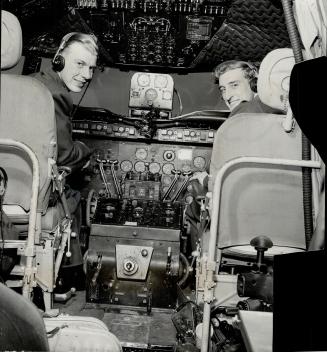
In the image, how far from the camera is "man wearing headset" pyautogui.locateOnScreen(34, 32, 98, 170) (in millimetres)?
3135

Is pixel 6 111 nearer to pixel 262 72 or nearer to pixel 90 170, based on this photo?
pixel 262 72

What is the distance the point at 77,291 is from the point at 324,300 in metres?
2.75

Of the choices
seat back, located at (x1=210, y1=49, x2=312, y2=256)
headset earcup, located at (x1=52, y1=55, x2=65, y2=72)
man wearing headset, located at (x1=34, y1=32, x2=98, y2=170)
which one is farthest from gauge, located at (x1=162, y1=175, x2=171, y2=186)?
seat back, located at (x1=210, y1=49, x2=312, y2=256)

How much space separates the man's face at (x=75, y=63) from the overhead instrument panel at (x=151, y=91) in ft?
4.82

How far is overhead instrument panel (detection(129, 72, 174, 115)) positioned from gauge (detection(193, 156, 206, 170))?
2.19ft

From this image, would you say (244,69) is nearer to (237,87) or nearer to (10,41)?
(237,87)

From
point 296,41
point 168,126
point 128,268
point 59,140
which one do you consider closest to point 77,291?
point 128,268

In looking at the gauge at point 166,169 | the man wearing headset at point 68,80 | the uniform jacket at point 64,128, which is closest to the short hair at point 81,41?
the man wearing headset at point 68,80

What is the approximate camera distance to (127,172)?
15.6 feet

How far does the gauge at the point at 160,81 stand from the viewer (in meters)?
5.15

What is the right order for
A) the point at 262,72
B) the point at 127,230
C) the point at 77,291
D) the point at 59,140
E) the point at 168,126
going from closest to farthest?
the point at 262,72, the point at 59,140, the point at 127,230, the point at 77,291, the point at 168,126

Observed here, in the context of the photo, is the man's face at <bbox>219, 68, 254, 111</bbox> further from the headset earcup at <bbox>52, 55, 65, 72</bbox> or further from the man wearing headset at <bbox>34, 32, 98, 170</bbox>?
the headset earcup at <bbox>52, 55, 65, 72</bbox>

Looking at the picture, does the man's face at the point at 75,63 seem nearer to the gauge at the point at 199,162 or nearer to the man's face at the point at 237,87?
the man's face at the point at 237,87

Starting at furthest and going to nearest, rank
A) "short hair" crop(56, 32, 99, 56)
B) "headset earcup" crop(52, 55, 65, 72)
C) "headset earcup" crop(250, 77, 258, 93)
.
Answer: "headset earcup" crop(250, 77, 258, 93)
"short hair" crop(56, 32, 99, 56)
"headset earcup" crop(52, 55, 65, 72)
